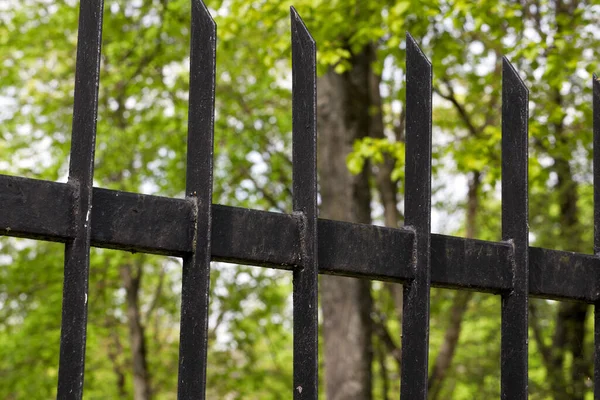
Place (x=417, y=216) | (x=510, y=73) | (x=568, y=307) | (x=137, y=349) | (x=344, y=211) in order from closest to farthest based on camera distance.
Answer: (x=417, y=216), (x=510, y=73), (x=344, y=211), (x=568, y=307), (x=137, y=349)

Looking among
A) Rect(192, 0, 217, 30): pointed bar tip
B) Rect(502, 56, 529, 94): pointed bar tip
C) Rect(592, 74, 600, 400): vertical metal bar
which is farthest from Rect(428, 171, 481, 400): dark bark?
Rect(192, 0, 217, 30): pointed bar tip

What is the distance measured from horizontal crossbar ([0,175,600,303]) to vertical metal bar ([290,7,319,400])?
0.08 feet

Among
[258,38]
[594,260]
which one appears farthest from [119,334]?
[594,260]

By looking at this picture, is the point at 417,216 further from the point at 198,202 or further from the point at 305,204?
the point at 198,202

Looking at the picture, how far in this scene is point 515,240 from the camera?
1.49 meters

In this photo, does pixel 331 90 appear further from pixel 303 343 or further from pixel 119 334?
pixel 119 334

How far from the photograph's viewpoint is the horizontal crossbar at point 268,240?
1.13 metres

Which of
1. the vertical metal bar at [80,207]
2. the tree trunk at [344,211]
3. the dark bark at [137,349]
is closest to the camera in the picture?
the vertical metal bar at [80,207]

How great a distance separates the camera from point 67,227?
3.71 feet

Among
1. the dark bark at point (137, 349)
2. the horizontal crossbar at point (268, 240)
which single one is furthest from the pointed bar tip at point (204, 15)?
the dark bark at point (137, 349)

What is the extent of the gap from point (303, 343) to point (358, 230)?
23 centimetres

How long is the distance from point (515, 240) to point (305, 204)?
1.49ft

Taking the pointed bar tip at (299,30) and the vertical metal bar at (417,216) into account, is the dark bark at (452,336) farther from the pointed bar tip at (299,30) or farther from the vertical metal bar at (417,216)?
the pointed bar tip at (299,30)

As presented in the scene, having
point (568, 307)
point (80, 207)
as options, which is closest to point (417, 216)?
point (80, 207)
